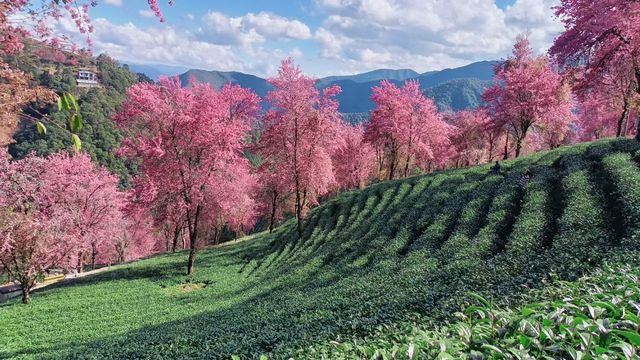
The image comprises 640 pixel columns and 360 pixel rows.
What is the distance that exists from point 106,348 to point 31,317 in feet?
40.4

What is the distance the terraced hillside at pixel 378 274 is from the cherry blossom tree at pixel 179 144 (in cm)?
673

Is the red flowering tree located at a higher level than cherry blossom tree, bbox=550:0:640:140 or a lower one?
lower

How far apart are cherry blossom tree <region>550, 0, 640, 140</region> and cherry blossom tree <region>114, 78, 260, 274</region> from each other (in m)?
24.6

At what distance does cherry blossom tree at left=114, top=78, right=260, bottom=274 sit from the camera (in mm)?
29500

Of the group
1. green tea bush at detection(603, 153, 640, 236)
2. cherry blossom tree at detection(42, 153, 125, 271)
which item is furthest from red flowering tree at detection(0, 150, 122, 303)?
green tea bush at detection(603, 153, 640, 236)

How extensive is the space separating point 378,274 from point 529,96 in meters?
30.9

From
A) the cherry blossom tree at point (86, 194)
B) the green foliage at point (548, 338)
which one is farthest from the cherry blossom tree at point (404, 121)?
the green foliage at point (548, 338)

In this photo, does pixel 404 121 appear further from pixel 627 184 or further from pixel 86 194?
pixel 86 194

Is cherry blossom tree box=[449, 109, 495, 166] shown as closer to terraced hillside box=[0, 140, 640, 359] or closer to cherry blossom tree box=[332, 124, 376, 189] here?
cherry blossom tree box=[332, 124, 376, 189]

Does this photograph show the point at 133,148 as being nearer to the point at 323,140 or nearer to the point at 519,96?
the point at 323,140

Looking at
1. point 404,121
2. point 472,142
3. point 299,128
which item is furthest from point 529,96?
point 472,142

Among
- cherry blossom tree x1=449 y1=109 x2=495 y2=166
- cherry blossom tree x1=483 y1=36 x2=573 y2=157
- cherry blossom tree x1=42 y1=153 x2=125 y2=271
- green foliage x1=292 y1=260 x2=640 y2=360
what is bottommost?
cherry blossom tree x1=42 y1=153 x2=125 y2=271

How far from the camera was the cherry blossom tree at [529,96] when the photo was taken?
38969 millimetres

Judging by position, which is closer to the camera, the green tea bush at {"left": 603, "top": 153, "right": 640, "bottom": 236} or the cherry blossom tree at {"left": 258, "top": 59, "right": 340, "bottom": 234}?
the green tea bush at {"left": 603, "top": 153, "right": 640, "bottom": 236}
